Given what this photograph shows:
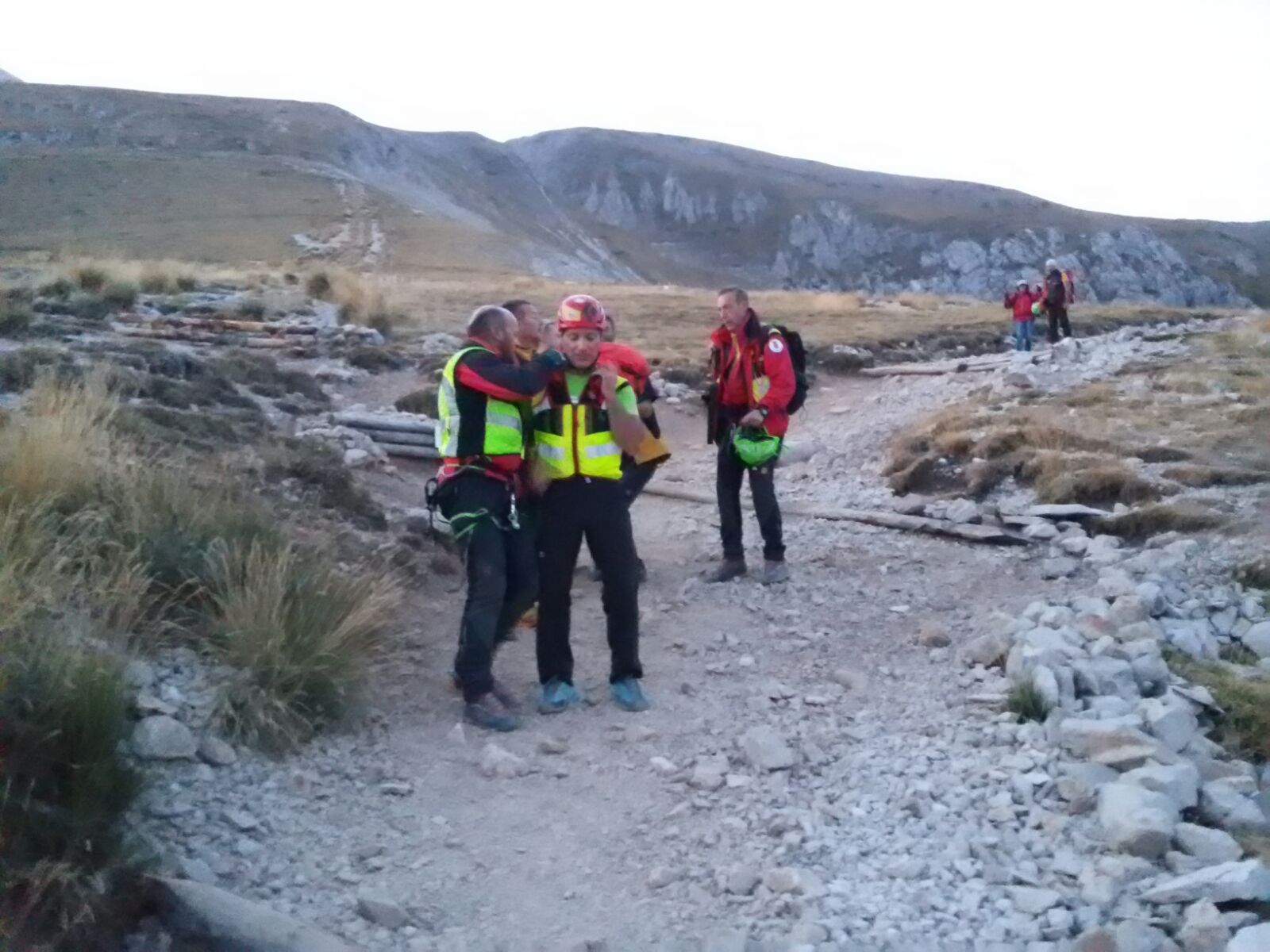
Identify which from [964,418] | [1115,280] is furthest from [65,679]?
[1115,280]

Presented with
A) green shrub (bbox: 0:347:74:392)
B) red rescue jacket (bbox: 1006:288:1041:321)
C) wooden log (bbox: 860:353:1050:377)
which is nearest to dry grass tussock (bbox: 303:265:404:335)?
wooden log (bbox: 860:353:1050:377)

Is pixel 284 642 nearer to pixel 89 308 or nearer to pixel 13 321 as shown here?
pixel 13 321

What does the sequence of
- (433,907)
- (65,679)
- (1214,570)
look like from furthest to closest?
(1214,570)
(433,907)
(65,679)

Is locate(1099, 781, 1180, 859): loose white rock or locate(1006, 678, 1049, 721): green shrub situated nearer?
locate(1099, 781, 1180, 859): loose white rock

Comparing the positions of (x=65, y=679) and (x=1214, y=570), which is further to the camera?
(x=1214, y=570)

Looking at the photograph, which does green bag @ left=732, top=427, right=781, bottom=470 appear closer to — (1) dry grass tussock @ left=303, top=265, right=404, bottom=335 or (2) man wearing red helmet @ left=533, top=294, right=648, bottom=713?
(2) man wearing red helmet @ left=533, top=294, right=648, bottom=713

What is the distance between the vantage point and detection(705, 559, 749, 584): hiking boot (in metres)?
8.07

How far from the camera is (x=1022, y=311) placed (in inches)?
806

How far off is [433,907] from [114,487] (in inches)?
113

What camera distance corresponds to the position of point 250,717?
4852 mm

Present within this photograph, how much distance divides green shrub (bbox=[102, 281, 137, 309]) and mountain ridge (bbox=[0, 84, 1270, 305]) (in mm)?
25806

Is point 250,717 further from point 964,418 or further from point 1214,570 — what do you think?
point 964,418

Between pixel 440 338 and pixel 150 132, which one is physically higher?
pixel 150 132

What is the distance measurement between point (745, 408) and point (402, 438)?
4.04 meters
